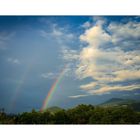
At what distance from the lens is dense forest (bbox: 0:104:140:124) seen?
18.1ft

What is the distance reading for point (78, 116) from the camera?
559cm

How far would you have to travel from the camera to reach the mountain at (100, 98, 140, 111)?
5535 mm

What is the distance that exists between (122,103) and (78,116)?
738 mm

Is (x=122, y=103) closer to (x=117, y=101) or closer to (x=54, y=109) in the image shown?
(x=117, y=101)

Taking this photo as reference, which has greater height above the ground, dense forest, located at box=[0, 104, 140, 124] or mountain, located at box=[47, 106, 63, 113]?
mountain, located at box=[47, 106, 63, 113]

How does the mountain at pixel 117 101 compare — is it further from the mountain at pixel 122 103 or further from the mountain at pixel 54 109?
→ the mountain at pixel 54 109

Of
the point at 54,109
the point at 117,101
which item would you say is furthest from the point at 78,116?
the point at 117,101

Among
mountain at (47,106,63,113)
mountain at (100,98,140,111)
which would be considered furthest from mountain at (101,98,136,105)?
mountain at (47,106,63,113)

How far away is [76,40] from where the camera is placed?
5609mm

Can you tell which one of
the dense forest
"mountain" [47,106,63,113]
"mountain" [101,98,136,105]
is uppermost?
"mountain" [101,98,136,105]

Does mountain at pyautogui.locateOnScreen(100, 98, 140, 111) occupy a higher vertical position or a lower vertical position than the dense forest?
higher

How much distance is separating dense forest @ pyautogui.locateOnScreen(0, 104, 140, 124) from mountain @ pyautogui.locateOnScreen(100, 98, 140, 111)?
0.04 metres

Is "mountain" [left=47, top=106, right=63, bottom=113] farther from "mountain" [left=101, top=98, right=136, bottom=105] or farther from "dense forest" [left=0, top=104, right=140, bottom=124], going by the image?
"mountain" [left=101, top=98, right=136, bottom=105]
